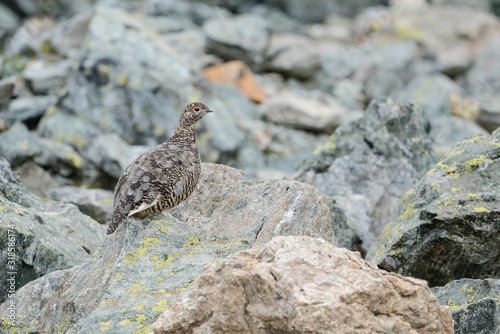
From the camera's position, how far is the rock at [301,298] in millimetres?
4594

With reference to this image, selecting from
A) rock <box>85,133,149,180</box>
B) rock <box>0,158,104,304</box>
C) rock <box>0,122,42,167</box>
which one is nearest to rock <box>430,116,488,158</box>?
rock <box>85,133,149,180</box>

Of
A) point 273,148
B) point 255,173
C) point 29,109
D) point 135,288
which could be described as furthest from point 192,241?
point 273,148

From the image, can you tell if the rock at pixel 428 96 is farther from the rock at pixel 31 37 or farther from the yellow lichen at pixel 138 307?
the yellow lichen at pixel 138 307

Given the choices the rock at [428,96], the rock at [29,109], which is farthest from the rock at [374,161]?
the rock at [428,96]

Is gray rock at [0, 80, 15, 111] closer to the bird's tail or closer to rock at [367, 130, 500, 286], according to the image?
the bird's tail

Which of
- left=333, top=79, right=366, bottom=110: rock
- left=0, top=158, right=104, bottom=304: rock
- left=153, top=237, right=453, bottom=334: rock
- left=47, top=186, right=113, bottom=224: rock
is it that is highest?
left=153, top=237, right=453, bottom=334: rock

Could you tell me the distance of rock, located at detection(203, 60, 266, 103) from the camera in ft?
82.1

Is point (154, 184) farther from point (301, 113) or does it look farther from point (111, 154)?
point (301, 113)

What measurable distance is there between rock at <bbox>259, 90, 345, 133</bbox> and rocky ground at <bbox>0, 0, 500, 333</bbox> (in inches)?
2.9

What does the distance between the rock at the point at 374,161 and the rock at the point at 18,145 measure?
20.2ft

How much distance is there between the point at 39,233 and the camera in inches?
324

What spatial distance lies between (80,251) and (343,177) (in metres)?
5.51

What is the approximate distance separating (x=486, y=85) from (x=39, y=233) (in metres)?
24.8

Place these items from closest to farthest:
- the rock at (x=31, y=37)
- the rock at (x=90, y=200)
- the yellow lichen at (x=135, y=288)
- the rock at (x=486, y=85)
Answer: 1. the yellow lichen at (x=135, y=288)
2. the rock at (x=90, y=200)
3. the rock at (x=486, y=85)
4. the rock at (x=31, y=37)
